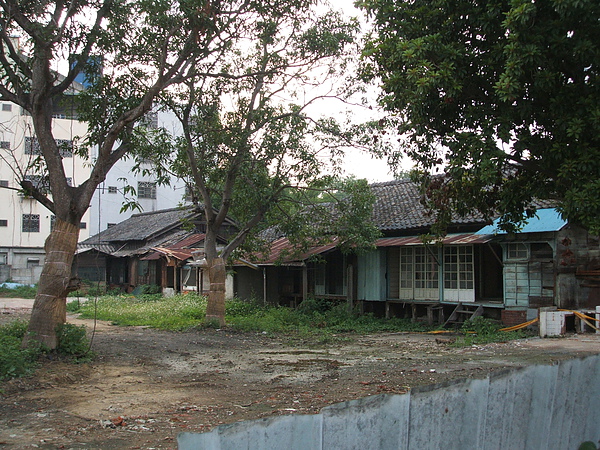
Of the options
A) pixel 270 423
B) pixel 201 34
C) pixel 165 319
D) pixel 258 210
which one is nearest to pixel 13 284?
pixel 165 319

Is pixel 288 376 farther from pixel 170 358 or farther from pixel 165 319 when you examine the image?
pixel 165 319

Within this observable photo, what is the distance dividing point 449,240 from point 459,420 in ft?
40.9

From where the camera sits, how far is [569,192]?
27.2 ft

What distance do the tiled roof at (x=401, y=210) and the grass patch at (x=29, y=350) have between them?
31.5 ft

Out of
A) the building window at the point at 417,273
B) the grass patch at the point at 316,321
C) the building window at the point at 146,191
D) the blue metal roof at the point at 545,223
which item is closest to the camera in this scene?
the blue metal roof at the point at 545,223

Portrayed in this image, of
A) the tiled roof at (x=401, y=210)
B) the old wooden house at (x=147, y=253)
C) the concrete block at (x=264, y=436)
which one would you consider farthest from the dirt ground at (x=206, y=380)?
the old wooden house at (x=147, y=253)

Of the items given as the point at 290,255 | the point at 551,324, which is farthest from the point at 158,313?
the point at 551,324

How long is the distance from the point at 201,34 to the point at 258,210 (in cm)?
638

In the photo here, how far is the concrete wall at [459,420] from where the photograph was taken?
3207 mm

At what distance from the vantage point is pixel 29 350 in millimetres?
8969

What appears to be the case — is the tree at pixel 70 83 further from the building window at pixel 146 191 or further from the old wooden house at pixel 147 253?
the building window at pixel 146 191

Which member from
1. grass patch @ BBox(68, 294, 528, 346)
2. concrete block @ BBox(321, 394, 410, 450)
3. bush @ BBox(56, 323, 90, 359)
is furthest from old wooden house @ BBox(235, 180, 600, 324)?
concrete block @ BBox(321, 394, 410, 450)

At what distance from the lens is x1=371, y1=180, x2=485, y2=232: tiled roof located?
17.8m

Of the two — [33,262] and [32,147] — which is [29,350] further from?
[33,262]
